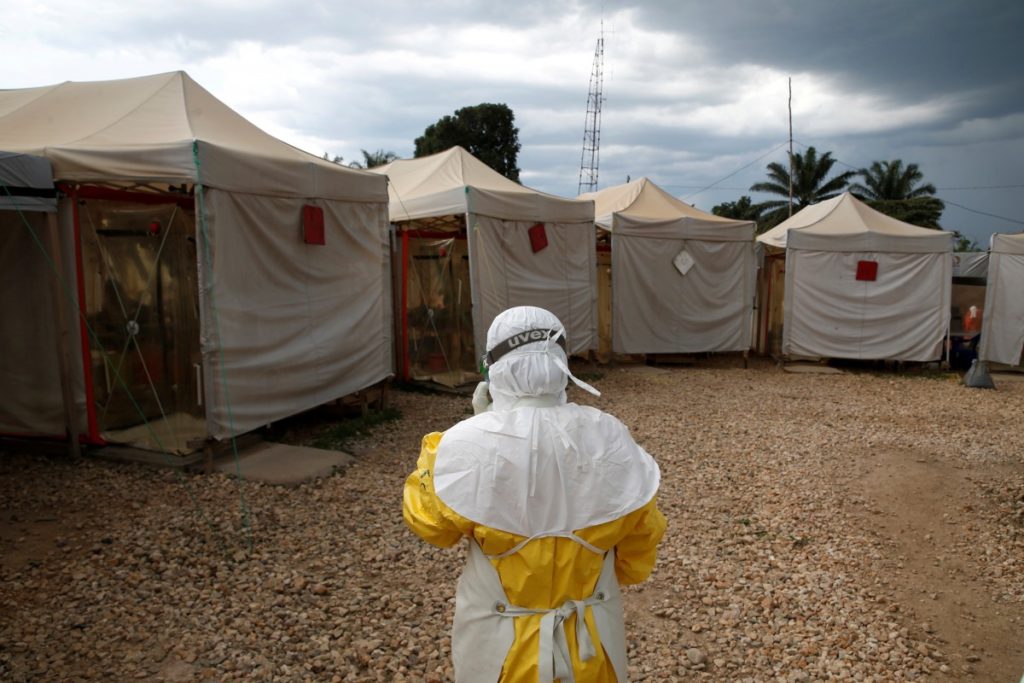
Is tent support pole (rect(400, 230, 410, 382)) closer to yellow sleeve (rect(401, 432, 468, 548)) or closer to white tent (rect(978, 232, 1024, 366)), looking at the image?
yellow sleeve (rect(401, 432, 468, 548))

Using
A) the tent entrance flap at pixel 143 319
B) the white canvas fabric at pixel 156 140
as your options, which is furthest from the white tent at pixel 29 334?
the white canvas fabric at pixel 156 140

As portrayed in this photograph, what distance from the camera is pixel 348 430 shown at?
20.4ft

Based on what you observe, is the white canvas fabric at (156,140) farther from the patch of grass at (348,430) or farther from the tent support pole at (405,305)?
the patch of grass at (348,430)

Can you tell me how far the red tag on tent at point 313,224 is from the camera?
5.66 metres

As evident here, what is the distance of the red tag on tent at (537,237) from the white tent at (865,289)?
441 cm

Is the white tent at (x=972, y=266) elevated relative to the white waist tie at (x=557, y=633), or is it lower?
elevated

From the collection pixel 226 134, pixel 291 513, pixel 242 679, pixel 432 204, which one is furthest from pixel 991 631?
pixel 432 204

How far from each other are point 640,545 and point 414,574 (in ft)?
7.12

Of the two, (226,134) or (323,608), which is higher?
(226,134)

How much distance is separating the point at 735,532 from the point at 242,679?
2.91 m

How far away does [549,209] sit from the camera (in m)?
8.91

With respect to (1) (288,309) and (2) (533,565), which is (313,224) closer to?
(1) (288,309)

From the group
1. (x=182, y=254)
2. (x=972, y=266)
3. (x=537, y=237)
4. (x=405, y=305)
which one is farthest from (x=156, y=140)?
(x=972, y=266)

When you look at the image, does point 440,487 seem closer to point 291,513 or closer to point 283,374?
point 291,513
